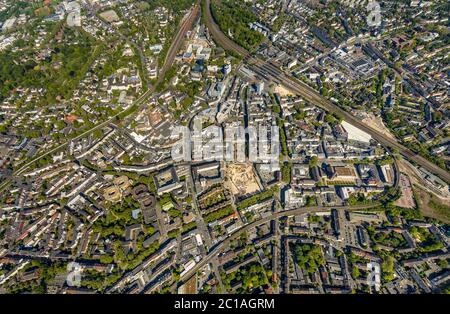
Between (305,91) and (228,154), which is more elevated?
(305,91)

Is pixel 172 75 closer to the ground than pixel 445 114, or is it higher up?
higher up

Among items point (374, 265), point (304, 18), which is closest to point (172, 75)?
point (304, 18)

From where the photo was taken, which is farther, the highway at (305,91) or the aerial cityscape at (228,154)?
the highway at (305,91)

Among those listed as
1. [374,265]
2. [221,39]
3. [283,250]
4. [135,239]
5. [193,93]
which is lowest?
[374,265]

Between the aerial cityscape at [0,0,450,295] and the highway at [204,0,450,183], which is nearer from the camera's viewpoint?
Answer: the aerial cityscape at [0,0,450,295]

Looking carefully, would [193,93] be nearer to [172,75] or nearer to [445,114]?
[172,75]
